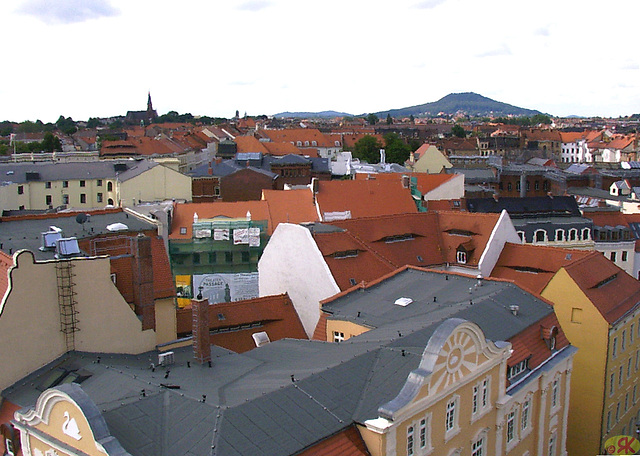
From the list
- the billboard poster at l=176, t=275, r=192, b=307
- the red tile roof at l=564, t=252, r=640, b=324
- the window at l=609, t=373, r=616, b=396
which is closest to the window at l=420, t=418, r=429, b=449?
the red tile roof at l=564, t=252, r=640, b=324

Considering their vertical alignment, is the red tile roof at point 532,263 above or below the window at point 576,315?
above

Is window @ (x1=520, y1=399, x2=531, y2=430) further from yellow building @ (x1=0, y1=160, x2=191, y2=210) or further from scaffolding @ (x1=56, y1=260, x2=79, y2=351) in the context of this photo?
yellow building @ (x1=0, y1=160, x2=191, y2=210)

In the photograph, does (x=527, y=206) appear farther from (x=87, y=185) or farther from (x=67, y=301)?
(x=87, y=185)

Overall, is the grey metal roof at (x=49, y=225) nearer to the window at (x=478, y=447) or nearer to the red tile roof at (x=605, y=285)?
the window at (x=478, y=447)

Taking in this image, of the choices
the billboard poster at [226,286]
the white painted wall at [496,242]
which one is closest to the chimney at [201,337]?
the white painted wall at [496,242]

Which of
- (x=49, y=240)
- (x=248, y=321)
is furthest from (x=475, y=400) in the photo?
(x=49, y=240)
